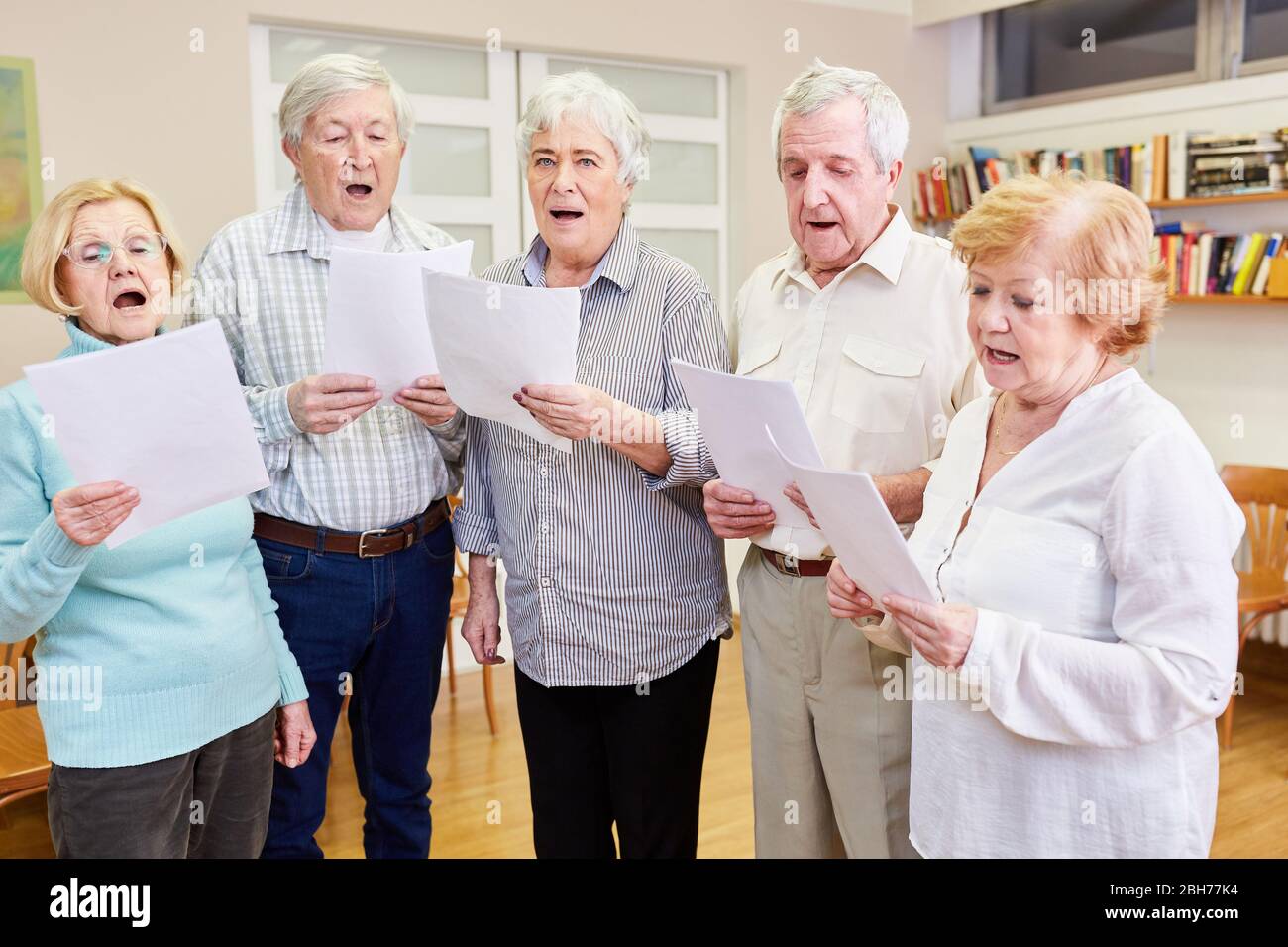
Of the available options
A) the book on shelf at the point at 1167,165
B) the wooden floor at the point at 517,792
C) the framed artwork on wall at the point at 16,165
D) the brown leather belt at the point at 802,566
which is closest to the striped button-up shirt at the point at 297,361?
the brown leather belt at the point at 802,566

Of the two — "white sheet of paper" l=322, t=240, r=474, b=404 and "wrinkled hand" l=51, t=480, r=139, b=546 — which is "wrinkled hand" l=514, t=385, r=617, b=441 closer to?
"white sheet of paper" l=322, t=240, r=474, b=404

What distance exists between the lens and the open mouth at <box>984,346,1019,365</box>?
139 cm

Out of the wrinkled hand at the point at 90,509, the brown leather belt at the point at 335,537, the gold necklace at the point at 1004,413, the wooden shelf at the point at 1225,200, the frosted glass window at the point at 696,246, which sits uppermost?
the wooden shelf at the point at 1225,200

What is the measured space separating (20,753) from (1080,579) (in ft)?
8.84

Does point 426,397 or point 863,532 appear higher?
point 426,397

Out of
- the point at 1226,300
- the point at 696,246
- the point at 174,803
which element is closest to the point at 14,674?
the point at 174,803

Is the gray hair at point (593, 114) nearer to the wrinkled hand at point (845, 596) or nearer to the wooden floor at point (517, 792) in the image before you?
the wrinkled hand at point (845, 596)

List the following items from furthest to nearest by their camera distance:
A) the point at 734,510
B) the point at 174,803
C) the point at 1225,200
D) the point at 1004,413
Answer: the point at 1225,200 → the point at 734,510 → the point at 174,803 → the point at 1004,413

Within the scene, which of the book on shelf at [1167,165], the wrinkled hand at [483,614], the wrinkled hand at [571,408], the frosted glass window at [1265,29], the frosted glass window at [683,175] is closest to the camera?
the wrinkled hand at [571,408]

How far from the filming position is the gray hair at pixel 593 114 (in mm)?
1878

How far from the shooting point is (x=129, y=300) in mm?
1651

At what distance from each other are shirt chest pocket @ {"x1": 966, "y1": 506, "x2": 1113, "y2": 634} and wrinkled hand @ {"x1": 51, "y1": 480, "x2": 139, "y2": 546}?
45.0 inches

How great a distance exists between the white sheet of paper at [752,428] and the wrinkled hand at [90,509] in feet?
2.61

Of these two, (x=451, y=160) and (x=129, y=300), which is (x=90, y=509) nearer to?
(x=129, y=300)
